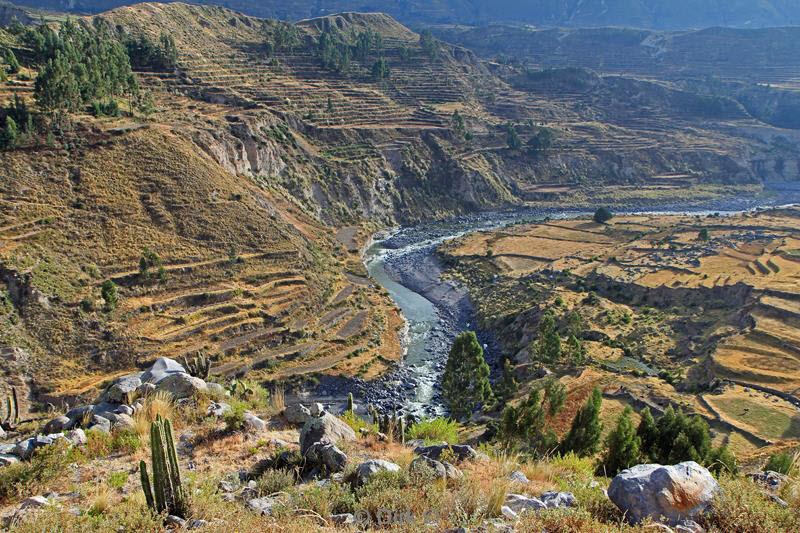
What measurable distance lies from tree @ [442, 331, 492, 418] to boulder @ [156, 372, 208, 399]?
22302 millimetres

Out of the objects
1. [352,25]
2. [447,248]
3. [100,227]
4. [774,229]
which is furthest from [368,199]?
[352,25]

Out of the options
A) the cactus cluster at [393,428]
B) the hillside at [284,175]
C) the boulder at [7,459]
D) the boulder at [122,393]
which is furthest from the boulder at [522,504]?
the hillside at [284,175]

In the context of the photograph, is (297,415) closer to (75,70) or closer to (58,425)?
(58,425)

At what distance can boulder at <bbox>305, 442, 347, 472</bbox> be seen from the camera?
13062 millimetres

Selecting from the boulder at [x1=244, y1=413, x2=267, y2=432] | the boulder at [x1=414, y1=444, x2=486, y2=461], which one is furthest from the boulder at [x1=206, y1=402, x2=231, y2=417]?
the boulder at [x1=414, y1=444, x2=486, y2=461]

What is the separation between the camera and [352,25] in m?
158

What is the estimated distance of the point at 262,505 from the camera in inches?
420

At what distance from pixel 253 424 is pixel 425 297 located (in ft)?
160

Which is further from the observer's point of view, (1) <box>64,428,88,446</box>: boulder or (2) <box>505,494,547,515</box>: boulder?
(1) <box>64,428,88,446</box>: boulder

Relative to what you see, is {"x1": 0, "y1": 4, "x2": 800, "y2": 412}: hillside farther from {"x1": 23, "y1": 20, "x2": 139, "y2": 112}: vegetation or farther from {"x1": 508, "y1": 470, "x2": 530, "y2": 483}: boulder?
{"x1": 508, "y1": 470, "x2": 530, "y2": 483}: boulder

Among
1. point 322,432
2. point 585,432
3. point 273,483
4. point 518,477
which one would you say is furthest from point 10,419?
point 585,432

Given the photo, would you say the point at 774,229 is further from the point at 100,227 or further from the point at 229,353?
the point at 100,227

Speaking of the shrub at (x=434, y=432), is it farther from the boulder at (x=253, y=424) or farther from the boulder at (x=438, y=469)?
the boulder at (x=438, y=469)

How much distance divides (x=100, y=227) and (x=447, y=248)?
44.3 metres
